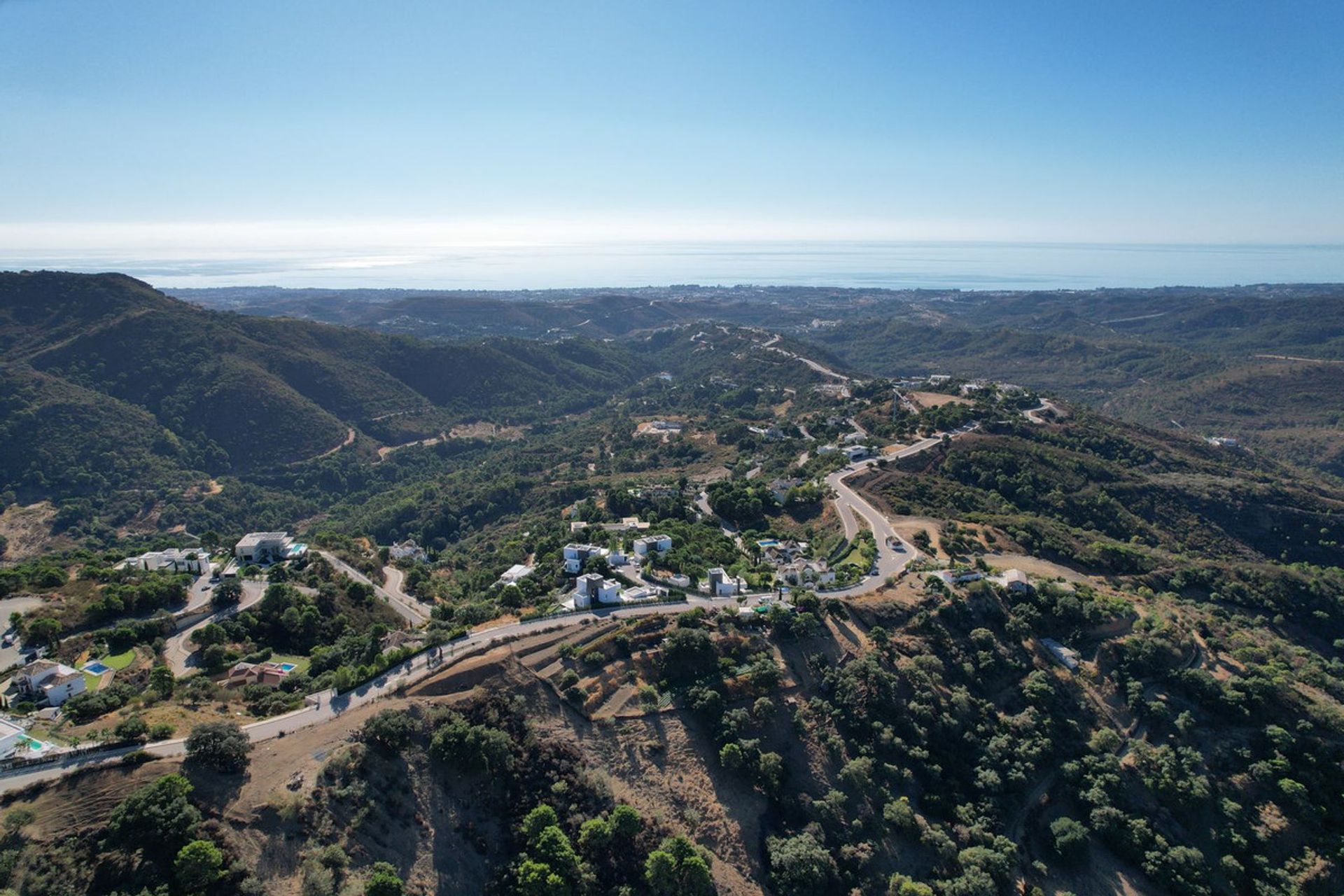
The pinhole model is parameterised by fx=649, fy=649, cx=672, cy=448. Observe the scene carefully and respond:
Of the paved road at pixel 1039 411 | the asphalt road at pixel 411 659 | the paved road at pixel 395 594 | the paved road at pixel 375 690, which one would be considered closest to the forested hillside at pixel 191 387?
the paved road at pixel 395 594

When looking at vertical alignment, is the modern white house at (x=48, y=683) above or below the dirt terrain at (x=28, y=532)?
above

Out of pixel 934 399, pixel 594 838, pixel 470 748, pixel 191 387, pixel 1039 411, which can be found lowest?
pixel 594 838

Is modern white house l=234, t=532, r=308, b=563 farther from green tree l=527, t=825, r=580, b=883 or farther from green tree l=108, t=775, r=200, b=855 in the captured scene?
green tree l=527, t=825, r=580, b=883

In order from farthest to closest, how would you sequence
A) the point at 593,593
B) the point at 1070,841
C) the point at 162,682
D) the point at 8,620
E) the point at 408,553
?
the point at 408,553 → the point at 593,593 → the point at 8,620 → the point at 1070,841 → the point at 162,682

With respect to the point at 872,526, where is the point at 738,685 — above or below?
below

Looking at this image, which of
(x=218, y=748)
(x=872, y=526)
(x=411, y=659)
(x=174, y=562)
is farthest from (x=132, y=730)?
(x=872, y=526)

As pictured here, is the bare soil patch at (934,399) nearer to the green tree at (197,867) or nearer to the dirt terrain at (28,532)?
the green tree at (197,867)

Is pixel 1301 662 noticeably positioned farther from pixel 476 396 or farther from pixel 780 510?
pixel 476 396

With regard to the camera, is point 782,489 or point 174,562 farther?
point 782,489

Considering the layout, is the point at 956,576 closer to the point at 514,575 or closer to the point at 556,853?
the point at 556,853
